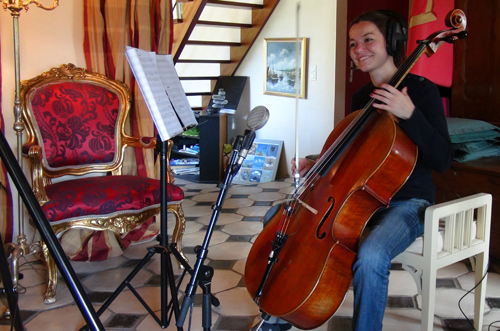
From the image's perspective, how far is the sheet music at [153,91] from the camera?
142 centimetres

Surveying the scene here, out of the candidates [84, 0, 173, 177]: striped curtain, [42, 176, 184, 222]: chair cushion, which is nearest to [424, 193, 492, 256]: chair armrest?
[42, 176, 184, 222]: chair cushion

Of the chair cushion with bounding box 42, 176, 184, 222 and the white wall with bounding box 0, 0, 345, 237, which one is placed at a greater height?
the white wall with bounding box 0, 0, 345, 237

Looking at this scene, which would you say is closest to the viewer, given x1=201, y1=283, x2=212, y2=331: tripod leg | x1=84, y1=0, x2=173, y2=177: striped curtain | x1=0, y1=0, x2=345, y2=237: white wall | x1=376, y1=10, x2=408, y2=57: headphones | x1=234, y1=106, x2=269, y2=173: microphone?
x1=234, y1=106, x2=269, y2=173: microphone

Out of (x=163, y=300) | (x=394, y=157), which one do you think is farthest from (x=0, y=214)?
(x=394, y=157)

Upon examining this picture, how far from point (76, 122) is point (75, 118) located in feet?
0.07

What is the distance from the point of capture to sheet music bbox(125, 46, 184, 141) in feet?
4.67

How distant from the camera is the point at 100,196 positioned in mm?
2105

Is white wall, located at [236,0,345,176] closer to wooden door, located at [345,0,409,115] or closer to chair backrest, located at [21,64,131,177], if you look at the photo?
wooden door, located at [345,0,409,115]

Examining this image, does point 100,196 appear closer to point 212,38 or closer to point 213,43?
point 213,43

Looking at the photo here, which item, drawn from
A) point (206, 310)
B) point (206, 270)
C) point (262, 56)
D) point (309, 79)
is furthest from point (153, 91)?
point (262, 56)

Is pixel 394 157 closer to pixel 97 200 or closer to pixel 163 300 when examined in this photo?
pixel 163 300

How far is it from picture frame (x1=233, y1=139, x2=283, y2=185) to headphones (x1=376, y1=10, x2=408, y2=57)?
2847 millimetres

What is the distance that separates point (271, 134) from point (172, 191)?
2.60 meters

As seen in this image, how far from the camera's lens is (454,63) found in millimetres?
2736
